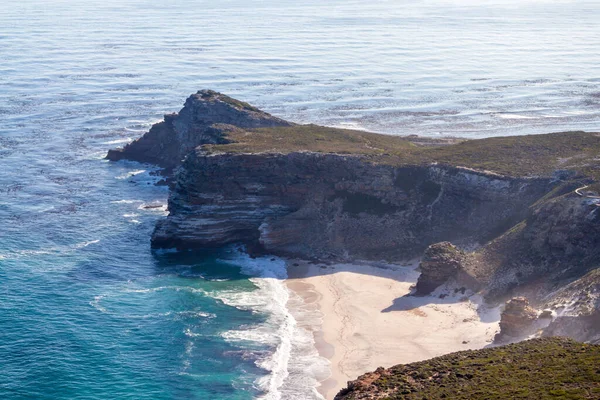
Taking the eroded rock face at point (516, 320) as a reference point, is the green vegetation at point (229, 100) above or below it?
above

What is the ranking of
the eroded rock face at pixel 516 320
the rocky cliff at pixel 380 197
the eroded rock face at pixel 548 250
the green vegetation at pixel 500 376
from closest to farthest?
the green vegetation at pixel 500 376
the eroded rock face at pixel 516 320
the eroded rock face at pixel 548 250
the rocky cliff at pixel 380 197

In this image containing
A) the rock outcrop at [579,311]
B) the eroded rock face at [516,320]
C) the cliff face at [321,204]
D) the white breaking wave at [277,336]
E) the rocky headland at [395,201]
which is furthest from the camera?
the cliff face at [321,204]

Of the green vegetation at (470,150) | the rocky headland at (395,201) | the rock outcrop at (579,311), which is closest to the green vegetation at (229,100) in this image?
the green vegetation at (470,150)

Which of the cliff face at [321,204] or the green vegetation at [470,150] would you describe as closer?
the cliff face at [321,204]

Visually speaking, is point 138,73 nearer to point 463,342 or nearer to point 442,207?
point 442,207

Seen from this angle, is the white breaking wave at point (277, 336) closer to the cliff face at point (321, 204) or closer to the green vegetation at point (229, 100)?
the cliff face at point (321, 204)

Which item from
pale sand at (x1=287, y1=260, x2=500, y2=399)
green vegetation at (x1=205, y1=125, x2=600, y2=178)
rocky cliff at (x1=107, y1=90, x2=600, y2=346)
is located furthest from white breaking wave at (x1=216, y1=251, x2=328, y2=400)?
green vegetation at (x1=205, y1=125, x2=600, y2=178)

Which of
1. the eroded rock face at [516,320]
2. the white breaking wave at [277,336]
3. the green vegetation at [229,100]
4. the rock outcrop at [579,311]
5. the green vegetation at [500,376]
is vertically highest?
the green vegetation at [229,100]
